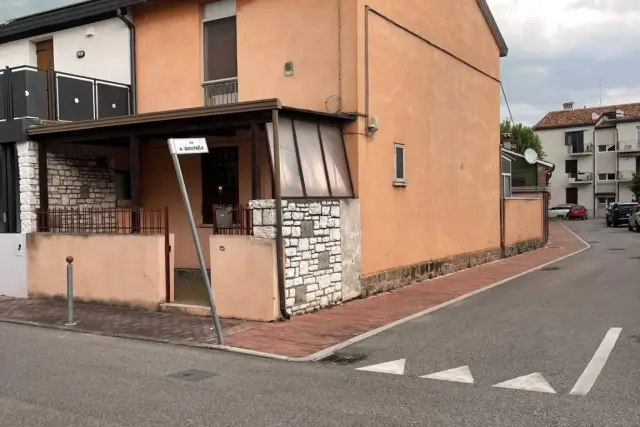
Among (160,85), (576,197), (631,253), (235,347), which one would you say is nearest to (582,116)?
(576,197)

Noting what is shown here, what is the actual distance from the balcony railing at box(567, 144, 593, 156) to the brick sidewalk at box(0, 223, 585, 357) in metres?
57.1

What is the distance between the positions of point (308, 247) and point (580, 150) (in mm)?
61867

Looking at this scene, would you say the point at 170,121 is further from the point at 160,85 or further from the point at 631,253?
the point at 631,253

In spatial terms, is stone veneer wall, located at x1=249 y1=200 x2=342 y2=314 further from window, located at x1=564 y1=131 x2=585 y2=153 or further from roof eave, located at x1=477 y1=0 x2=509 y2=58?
window, located at x1=564 y1=131 x2=585 y2=153

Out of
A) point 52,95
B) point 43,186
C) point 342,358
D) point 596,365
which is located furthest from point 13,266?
point 596,365

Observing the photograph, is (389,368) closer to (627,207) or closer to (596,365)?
(596,365)

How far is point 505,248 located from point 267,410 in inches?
623

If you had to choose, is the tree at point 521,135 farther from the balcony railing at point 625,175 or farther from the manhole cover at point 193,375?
the manhole cover at point 193,375

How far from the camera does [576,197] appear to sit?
216 feet

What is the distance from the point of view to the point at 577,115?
66625mm

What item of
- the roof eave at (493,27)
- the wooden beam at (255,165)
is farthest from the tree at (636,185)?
the wooden beam at (255,165)

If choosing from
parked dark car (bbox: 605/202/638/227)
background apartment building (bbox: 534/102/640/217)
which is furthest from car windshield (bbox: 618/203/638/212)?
background apartment building (bbox: 534/102/640/217)

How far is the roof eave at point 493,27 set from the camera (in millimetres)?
17438

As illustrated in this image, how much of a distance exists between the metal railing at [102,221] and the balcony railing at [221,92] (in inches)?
131
